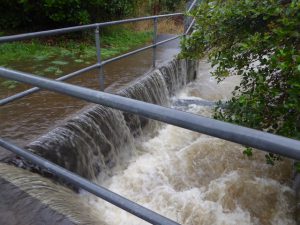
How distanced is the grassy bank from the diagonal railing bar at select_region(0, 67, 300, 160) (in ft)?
13.2

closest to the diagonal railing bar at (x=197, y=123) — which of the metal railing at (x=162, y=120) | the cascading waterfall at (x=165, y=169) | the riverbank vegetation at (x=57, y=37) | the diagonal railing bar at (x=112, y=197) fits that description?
the metal railing at (x=162, y=120)

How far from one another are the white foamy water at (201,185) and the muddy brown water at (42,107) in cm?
89

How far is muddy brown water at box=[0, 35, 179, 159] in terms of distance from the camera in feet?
10.8

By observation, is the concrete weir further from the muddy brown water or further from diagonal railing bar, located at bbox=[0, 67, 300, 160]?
diagonal railing bar, located at bbox=[0, 67, 300, 160]

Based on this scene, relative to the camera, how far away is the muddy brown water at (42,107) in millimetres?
3293

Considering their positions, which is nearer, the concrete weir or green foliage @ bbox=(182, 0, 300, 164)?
the concrete weir

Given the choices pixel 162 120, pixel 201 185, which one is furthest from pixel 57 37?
pixel 162 120

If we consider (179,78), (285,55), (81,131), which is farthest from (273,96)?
(179,78)

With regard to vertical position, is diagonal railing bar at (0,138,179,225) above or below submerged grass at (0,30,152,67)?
above

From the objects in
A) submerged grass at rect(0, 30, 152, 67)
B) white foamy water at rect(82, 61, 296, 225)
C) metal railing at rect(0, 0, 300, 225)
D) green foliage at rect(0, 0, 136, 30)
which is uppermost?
metal railing at rect(0, 0, 300, 225)

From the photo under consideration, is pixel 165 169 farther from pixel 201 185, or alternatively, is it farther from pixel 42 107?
pixel 42 107

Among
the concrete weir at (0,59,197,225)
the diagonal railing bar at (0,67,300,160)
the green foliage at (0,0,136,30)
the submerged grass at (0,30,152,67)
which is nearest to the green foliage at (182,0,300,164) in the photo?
the diagonal railing bar at (0,67,300,160)

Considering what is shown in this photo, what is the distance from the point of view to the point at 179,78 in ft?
23.0

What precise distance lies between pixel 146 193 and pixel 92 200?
Answer: 0.77 meters
